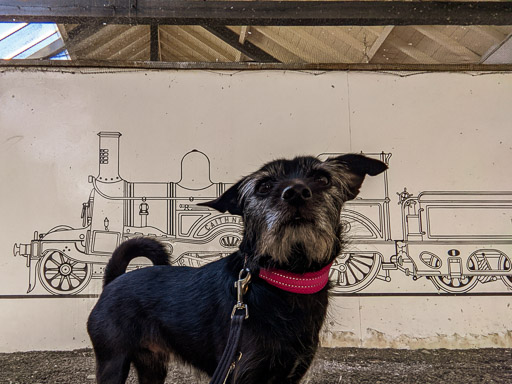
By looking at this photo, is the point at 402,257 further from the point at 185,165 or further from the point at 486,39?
the point at 486,39

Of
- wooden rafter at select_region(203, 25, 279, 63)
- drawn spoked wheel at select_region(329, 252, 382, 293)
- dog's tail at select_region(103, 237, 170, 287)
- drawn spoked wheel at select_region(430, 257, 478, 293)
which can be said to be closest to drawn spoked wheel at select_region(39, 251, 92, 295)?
dog's tail at select_region(103, 237, 170, 287)

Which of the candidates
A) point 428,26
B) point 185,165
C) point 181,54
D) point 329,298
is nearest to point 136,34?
point 181,54

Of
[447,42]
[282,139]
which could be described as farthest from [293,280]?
[447,42]

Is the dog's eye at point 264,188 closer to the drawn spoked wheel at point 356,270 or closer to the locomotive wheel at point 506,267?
the drawn spoked wheel at point 356,270

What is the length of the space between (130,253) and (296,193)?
3.34 feet

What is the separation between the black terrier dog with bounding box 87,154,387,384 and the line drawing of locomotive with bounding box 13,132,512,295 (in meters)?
1.20

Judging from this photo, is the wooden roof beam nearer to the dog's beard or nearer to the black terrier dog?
the black terrier dog

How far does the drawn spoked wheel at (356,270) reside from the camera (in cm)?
307

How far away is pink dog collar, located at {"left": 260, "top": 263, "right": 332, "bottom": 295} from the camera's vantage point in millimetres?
1446

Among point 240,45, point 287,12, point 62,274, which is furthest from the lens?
point 240,45

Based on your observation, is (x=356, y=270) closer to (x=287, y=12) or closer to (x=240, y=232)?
(x=240, y=232)

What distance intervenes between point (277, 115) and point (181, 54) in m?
1.32

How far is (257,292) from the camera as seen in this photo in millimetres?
1458

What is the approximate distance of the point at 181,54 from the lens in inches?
159
